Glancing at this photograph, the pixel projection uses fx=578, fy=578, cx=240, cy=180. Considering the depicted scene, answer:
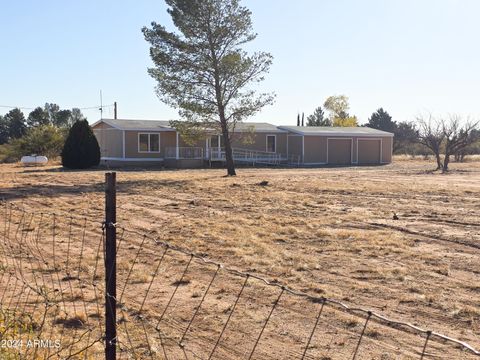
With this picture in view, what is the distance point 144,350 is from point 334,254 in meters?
4.31

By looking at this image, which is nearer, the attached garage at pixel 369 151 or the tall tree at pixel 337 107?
the attached garage at pixel 369 151

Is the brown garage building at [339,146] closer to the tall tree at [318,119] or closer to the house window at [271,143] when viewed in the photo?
the house window at [271,143]

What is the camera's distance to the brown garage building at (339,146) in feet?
142

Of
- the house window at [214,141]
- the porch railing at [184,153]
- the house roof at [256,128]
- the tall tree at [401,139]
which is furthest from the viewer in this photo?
the tall tree at [401,139]

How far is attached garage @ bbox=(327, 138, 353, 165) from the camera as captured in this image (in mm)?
44469

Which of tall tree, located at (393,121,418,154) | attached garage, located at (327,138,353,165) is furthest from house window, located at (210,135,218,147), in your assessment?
tall tree, located at (393,121,418,154)

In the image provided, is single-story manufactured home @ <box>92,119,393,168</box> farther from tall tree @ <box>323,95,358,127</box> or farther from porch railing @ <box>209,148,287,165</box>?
tall tree @ <box>323,95,358,127</box>

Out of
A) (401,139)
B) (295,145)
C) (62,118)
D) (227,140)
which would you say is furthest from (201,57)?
(62,118)

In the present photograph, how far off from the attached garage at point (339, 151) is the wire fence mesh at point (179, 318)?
3762 centimetres

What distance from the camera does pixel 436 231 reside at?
411 inches

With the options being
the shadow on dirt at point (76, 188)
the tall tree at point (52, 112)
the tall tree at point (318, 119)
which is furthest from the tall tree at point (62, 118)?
the shadow on dirt at point (76, 188)

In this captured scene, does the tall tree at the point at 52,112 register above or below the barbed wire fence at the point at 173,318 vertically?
above

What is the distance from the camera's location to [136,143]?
127 feet

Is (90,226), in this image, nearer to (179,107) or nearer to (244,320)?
(244,320)
